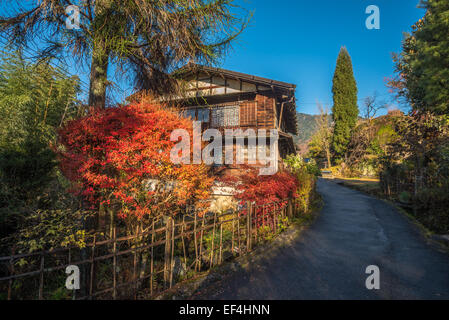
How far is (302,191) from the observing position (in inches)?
353

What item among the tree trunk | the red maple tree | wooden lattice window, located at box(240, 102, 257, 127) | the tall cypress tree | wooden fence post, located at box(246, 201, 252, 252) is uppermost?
the tall cypress tree

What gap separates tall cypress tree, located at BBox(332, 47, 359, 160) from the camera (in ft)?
96.9

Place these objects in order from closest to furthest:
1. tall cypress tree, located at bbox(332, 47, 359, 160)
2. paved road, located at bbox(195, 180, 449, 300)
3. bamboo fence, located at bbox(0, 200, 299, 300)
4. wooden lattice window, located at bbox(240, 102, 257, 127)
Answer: bamboo fence, located at bbox(0, 200, 299, 300) < paved road, located at bbox(195, 180, 449, 300) < wooden lattice window, located at bbox(240, 102, 257, 127) < tall cypress tree, located at bbox(332, 47, 359, 160)

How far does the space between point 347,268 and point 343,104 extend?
31560mm

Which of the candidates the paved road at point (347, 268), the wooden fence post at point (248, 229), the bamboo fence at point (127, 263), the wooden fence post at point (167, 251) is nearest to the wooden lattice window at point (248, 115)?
the bamboo fence at point (127, 263)

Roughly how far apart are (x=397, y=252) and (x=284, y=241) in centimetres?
287

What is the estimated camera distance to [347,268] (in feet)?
15.1

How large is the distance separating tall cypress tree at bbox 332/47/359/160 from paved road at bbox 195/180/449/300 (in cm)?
2411

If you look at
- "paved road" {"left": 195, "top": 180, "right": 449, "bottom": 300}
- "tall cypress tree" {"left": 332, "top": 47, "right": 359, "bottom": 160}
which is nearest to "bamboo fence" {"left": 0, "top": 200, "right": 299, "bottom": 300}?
"paved road" {"left": 195, "top": 180, "right": 449, "bottom": 300}

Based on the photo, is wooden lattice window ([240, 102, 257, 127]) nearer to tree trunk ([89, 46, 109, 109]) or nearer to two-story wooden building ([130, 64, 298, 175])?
two-story wooden building ([130, 64, 298, 175])

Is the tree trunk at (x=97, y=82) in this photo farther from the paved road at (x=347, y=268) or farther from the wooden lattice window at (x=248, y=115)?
the wooden lattice window at (x=248, y=115)

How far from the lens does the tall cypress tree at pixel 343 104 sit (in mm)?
29531
